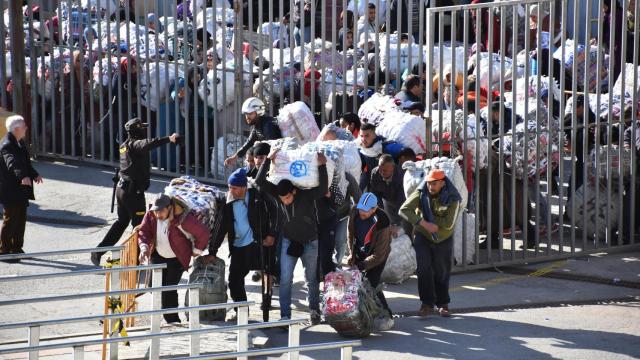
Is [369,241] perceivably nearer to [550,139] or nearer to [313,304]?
[313,304]

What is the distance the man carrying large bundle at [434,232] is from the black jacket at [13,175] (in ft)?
14.0

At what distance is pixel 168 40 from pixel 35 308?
550 centimetres

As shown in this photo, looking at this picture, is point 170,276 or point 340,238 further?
point 340,238

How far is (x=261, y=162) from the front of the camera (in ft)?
42.9

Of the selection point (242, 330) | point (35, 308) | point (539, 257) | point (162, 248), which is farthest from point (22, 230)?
point (242, 330)

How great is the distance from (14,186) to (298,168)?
3.63m

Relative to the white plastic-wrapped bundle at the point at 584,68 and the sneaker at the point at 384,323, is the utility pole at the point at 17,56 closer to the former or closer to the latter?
the white plastic-wrapped bundle at the point at 584,68

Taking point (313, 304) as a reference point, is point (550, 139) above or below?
above

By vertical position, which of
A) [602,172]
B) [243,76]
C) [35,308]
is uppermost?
[243,76]

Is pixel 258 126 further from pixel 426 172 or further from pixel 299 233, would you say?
pixel 299 233

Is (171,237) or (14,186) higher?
(14,186)

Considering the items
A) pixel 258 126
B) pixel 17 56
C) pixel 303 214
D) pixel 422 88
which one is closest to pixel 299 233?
pixel 303 214

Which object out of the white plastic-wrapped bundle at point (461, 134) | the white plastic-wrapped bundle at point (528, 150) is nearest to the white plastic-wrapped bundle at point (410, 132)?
the white plastic-wrapped bundle at point (461, 134)

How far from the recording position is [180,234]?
12461 mm
